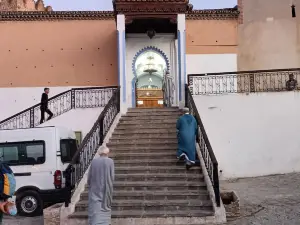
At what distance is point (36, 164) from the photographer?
11.2m

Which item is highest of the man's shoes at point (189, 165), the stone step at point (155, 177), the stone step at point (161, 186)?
the man's shoes at point (189, 165)

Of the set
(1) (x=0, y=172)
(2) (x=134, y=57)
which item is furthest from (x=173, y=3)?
(1) (x=0, y=172)

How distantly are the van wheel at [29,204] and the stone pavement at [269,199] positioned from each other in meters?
4.63

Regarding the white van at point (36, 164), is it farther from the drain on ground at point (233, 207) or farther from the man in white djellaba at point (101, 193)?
the drain on ground at point (233, 207)

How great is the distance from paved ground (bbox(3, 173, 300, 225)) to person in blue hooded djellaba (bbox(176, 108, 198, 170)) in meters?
1.48

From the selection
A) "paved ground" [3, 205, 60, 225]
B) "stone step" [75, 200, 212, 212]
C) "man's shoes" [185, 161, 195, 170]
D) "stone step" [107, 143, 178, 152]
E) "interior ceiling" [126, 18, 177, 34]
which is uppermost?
"interior ceiling" [126, 18, 177, 34]

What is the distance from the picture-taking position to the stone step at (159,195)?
968cm

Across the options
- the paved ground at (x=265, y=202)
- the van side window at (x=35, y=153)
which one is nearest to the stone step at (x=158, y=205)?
the paved ground at (x=265, y=202)

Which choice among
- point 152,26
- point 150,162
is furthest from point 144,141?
point 152,26

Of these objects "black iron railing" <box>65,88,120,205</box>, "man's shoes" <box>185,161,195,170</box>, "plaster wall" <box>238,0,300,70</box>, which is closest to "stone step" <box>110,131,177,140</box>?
"black iron railing" <box>65,88,120,205</box>

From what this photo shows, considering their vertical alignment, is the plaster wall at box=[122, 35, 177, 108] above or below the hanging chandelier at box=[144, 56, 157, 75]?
above

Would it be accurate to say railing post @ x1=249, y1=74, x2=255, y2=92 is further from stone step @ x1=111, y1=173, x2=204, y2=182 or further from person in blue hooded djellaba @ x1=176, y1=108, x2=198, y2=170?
stone step @ x1=111, y1=173, x2=204, y2=182

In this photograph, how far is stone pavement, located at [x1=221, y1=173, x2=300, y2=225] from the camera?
8820 mm

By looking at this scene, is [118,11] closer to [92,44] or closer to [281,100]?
[92,44]
